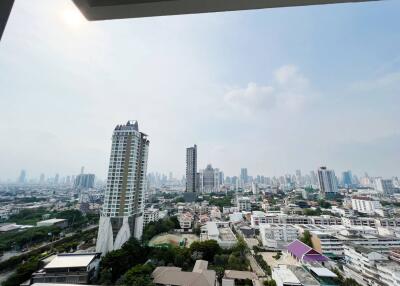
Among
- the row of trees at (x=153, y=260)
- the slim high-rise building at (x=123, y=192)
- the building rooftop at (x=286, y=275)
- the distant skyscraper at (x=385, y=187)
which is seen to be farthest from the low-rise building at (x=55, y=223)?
the distant skyscraper at (x=385, y=187)

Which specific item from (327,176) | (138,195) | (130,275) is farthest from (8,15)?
(327,176)

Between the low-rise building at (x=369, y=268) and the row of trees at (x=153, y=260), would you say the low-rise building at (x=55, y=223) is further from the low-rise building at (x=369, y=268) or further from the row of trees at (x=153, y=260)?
the low-rise building at (x=369, y=268)

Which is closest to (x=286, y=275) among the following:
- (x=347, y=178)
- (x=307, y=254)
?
(x=307, y=254)

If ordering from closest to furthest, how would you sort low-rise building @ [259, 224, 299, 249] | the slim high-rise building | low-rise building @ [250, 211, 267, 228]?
the slim high-rise building, low-rise building @ [259, 224, 299, 249], low-rise building @ [250, 211, 267, 228]

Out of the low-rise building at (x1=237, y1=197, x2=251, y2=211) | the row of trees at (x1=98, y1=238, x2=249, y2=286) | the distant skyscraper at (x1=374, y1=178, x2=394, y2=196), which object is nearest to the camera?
the row of trees at (x1=98, y1=238, x2=249, y2=286)

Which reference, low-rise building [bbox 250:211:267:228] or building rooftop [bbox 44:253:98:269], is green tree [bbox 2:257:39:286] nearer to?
building rooftop [bbox 44:253:98:269]

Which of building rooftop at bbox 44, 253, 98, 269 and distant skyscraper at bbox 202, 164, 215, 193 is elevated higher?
distant skyscraper at bbox 202, 164, 215, 193

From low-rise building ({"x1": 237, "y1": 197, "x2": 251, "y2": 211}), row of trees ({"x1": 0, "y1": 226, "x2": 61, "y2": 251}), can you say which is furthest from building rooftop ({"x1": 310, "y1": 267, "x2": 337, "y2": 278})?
low-rise building ({"x1": 237, "y1": 197, "x2": 251, "y2": 211})
